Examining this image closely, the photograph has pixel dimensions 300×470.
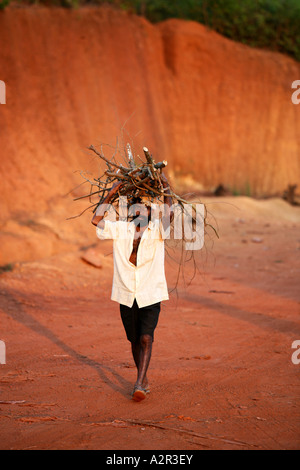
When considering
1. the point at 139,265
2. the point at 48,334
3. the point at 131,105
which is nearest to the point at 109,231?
the point at 139,265

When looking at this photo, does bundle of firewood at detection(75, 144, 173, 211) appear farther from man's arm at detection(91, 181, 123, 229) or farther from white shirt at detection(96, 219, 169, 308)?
white shirt at detection(96, 219, 169, 308)

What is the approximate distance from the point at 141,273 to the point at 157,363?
4.31ft

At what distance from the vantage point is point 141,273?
4.07 meters

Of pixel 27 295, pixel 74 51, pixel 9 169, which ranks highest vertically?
pixel 74 51

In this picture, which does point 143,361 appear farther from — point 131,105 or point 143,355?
point 131,105

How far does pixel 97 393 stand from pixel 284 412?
1424 mm

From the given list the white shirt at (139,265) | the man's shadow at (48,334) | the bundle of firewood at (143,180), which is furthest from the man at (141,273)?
the man's shadow at (48,334)

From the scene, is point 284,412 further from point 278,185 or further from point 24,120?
point 278,185

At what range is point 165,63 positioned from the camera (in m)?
18.8

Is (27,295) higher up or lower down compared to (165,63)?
lower down

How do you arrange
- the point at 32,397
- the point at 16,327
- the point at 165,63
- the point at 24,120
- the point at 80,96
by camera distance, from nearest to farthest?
the point at 32,397 → the point at 16,327 → the point at 24,120 → the point at 80,96 → the point at 165,63

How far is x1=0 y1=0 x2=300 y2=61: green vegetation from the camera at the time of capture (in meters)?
19.6

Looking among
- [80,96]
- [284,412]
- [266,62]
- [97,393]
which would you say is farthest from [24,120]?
[266,62]
